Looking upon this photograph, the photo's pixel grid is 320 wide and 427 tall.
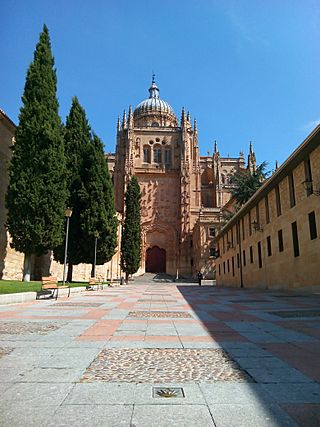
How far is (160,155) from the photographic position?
59.9 metres

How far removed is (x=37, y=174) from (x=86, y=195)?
6.72m

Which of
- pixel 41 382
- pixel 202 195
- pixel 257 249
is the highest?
pixel 202 195

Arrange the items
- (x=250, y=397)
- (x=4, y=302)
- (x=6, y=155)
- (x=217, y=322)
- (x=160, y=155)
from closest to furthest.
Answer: (x=250, y=397)
(x=217, y=322)
(x=4, y=302)
(x=6, y=155)
(x=160, y=155)

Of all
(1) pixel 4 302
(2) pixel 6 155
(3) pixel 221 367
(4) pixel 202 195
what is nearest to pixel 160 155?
(4) pixel 202 195

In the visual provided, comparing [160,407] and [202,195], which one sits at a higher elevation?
[202,195]

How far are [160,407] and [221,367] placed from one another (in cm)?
119

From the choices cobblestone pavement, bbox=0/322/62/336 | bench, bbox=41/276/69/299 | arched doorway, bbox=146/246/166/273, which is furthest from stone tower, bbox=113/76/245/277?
cobblestone pavement, bbox=0/322/62/336

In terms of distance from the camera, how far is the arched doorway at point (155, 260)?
5503 cm

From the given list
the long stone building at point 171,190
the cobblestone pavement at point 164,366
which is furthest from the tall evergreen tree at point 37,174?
the long stone building at point 171,190

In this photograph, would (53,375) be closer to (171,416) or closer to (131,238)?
(171,416)

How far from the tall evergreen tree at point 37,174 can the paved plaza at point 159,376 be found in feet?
45.2

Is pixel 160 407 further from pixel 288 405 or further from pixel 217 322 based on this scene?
pixel 217 322

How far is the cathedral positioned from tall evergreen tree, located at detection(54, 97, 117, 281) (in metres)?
24.8

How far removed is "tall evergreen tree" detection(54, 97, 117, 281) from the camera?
25.0 m
